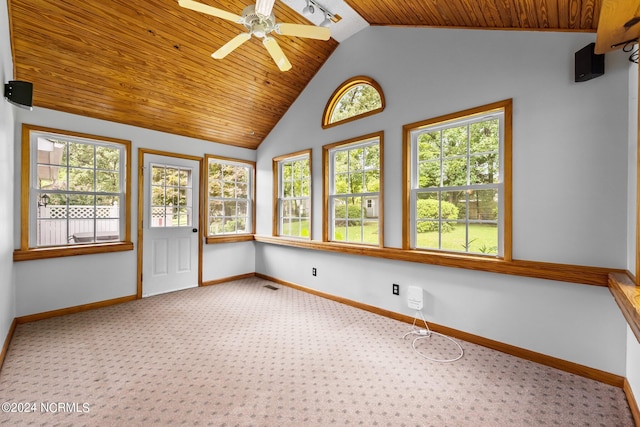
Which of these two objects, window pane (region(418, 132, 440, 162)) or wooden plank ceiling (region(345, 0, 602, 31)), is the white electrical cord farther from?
wooden plank ceiling (region(345, 0, 602, 31))

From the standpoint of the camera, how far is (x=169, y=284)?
4.26 metres

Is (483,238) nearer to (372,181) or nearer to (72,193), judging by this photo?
(372,181)

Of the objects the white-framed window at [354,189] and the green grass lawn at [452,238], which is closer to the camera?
the green grass lawn at [452,238]

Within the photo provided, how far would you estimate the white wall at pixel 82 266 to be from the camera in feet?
10.2

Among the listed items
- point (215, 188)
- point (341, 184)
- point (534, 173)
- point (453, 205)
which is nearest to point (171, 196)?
point (215, 188)

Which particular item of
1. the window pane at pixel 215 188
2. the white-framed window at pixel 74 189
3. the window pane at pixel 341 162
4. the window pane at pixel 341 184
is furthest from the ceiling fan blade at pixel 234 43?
the window pane at pixel 215 188

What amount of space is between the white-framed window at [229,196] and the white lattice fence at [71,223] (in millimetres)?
1316

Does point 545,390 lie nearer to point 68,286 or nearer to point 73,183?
point 68,286

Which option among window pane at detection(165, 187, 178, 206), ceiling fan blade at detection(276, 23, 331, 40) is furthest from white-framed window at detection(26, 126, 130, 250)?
ceiling fan blade at detection(276, 23, 331, 40)

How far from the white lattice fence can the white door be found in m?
0.40

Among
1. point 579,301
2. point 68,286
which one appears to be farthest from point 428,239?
point 68,286

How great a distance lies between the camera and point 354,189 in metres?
3.78

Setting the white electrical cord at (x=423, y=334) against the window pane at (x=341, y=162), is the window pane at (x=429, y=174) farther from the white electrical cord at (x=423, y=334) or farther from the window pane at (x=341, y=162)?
the white electrical cord at (x=423, y=334)

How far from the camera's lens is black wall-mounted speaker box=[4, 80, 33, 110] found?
7.09 ft
